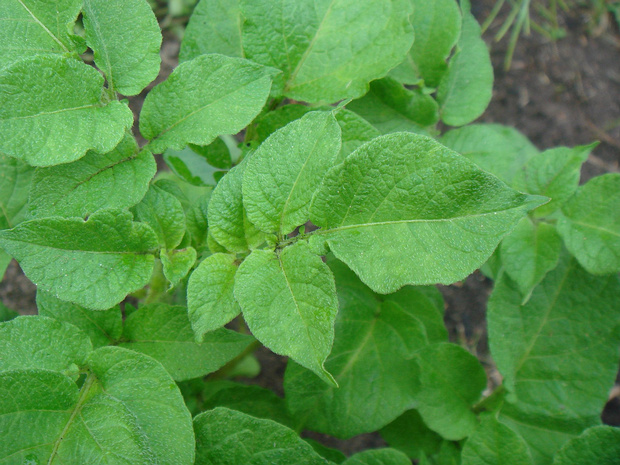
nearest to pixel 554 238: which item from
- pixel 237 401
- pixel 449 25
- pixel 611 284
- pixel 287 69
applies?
pixel 611 284

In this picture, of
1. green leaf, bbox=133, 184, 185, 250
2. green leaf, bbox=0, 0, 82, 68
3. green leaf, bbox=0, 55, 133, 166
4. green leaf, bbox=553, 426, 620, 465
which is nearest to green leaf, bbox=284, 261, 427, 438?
green leaf, bbox=553, 426, 620, 465

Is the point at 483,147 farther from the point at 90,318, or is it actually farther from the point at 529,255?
the point at 90,318

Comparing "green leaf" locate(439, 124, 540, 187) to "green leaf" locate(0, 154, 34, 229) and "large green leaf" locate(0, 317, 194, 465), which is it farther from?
"green leaf" locate(0, 154, 34, 229)

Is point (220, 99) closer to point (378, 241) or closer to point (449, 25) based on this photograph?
point (378, 241)

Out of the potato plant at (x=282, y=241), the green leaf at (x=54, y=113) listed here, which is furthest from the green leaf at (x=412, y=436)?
the green leaf at (x=54, y=113)

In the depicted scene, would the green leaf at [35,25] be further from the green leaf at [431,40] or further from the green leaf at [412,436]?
the green leaf at [412,436]

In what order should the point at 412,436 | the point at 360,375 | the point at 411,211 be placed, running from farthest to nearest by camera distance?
the point at 412,436 < the point at 360,375 < the point at 411,211

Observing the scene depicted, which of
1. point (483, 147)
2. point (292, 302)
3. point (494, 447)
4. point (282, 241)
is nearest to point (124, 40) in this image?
point (282, 241)
